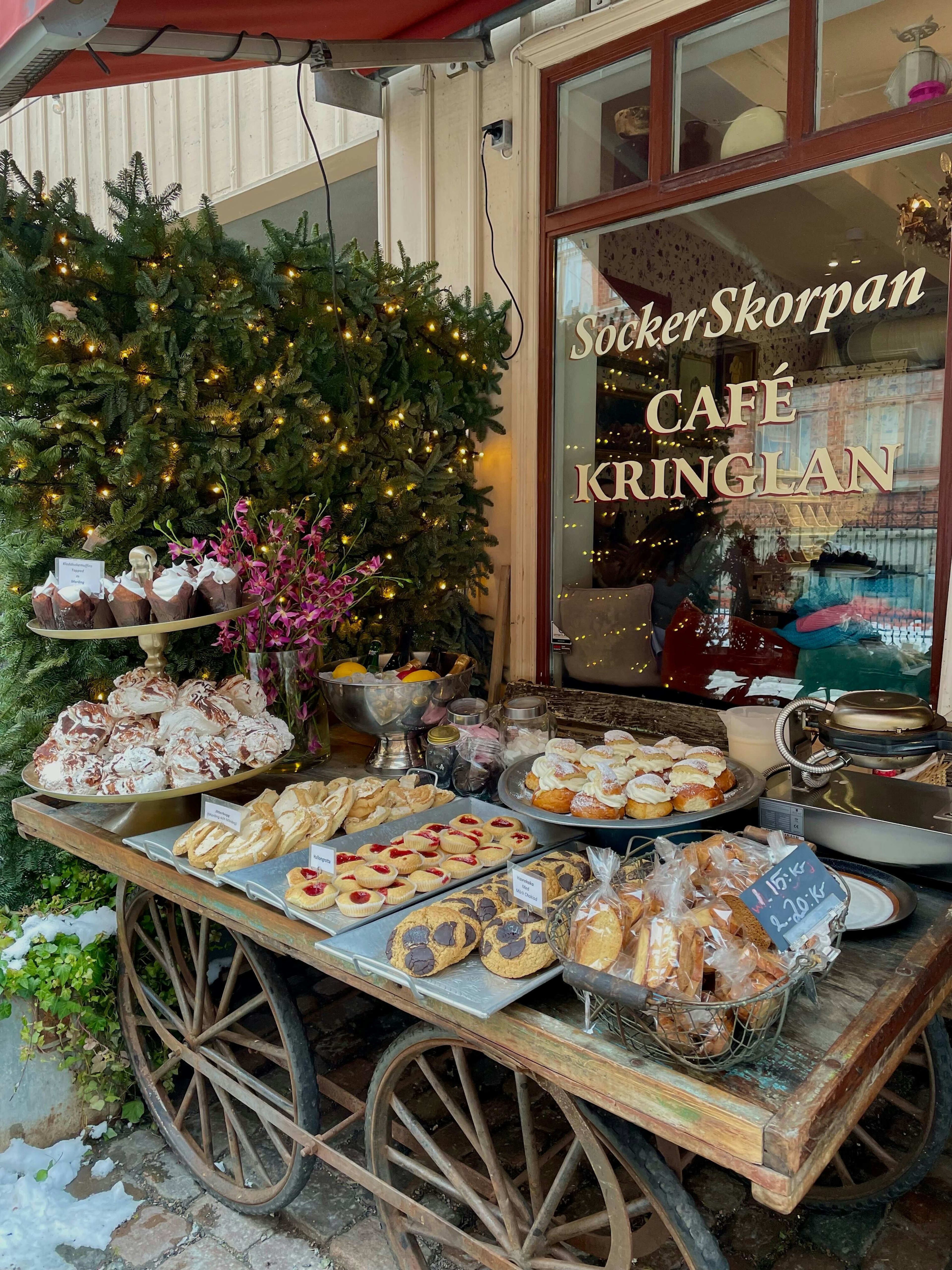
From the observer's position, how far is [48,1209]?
6.75 ft

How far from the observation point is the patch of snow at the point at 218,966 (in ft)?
8.88

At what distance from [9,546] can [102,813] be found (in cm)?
82

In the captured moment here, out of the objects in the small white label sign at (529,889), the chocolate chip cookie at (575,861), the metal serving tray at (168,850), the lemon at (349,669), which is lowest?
the metal serving tray at (168,850)

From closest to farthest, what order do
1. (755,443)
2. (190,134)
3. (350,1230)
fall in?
(350,1230) → (755,443) → (190,134)

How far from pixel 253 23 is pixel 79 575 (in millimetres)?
1855

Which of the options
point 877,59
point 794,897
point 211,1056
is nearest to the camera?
point 794,897

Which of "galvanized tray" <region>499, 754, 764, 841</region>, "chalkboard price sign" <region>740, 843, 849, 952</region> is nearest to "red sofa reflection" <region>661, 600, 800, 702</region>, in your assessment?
"galvanized tray" <region>499, 754, 764, 841</region>

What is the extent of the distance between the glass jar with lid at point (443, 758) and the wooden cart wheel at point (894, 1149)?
1178 millimetres

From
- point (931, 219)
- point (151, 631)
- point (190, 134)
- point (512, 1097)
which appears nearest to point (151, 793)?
point (151, 631)

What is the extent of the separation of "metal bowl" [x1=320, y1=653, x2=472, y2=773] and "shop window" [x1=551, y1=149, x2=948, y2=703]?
1.27 meters

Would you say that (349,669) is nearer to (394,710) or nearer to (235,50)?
(394,710)

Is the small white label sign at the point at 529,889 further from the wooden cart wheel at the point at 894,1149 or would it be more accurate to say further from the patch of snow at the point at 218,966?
the patch of snow at the point at 218,966

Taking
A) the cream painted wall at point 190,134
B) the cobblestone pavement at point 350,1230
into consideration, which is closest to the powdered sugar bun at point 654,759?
the cobblestone pavement at point 350,1230

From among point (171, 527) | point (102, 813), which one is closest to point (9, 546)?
point (171, 527)
